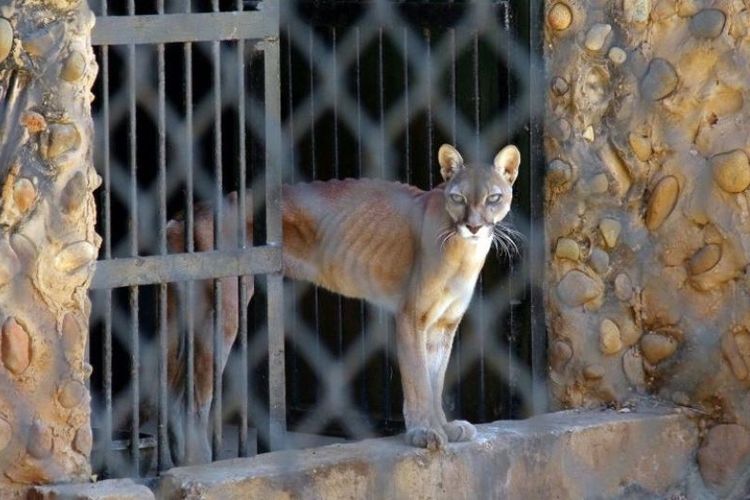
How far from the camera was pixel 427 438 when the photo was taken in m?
5.56

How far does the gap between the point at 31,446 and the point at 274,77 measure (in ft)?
4.65

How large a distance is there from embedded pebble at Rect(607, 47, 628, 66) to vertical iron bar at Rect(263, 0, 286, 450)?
52.2 inches

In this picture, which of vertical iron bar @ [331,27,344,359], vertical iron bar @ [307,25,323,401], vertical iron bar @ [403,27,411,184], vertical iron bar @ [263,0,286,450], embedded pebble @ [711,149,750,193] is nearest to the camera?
vertical iron bar @ [263,0,286,450]

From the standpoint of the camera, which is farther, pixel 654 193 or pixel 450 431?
pixel 654 193

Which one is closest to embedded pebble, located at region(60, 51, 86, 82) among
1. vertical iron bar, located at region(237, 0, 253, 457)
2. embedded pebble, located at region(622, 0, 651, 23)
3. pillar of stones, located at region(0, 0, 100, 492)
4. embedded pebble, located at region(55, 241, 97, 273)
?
pillar of stones, located at region(0, 0, 100, 492)

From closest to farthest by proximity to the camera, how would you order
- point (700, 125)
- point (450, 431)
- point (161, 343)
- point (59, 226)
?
point (59, 226) → point (161, 343) → point (450, 431) → point (700, 125)

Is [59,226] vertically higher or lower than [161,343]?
higher

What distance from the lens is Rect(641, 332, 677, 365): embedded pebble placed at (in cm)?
630

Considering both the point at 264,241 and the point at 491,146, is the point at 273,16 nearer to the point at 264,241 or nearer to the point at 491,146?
the point at 264,241

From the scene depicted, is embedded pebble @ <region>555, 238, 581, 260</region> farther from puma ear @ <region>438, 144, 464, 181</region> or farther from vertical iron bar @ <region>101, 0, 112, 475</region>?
vertical iron bar @ <region>101, 0, 112, 475</region>

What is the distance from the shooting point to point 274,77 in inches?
215

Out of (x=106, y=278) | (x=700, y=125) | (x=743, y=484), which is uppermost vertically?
(x=700, y=125)

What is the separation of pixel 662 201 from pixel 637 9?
697 millimetres

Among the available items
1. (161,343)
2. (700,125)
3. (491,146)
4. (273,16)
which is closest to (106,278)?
(161,343)
